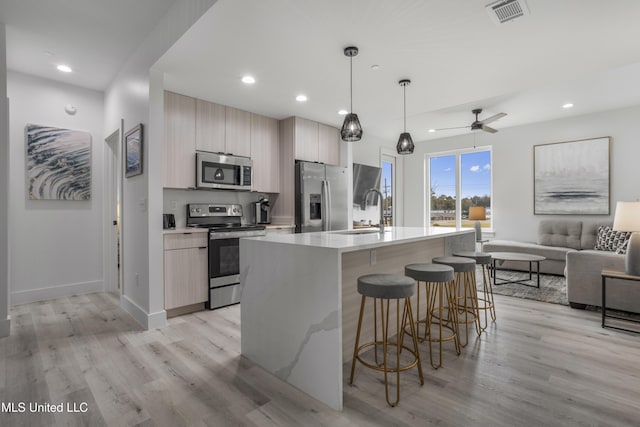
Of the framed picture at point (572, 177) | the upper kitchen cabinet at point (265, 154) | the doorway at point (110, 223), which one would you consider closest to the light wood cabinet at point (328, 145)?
the upper kitchen cabinet at point (265, 154)

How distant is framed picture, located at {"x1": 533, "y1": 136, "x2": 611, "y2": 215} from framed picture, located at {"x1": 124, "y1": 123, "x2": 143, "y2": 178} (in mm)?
6410

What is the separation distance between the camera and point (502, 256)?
4684 mm

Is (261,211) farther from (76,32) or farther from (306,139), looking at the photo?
(76,32)

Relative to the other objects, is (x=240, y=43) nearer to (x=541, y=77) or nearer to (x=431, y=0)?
(x=431, y=0)

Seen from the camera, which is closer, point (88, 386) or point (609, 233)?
point (88, 386)

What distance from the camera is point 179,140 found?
3688 mm

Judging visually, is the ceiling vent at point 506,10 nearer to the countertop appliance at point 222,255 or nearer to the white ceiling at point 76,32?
the white ceiling at point 76,32

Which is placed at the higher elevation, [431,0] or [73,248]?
[431,0]

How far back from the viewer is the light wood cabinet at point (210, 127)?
3.87 m

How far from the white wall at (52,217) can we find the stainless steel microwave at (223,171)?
Answer: 1628 mm

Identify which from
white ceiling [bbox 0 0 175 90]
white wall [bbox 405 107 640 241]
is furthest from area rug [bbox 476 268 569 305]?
white ceiling [bbox 0 0 175 90]

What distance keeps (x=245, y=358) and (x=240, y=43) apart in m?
2.43

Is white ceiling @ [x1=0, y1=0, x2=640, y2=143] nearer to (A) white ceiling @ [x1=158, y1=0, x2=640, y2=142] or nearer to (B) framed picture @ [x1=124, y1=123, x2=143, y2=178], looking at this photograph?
(A) white ceiling @ [x1=158, y1=0, x2=640, y2=142]

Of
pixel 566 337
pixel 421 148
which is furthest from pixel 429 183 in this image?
pixel 566 337
